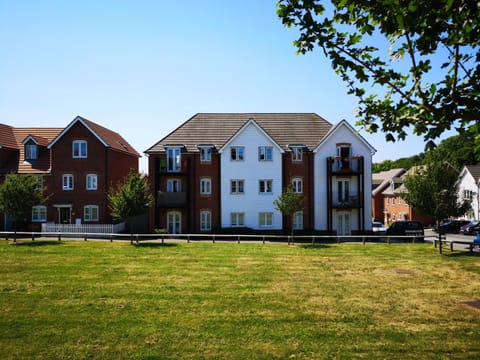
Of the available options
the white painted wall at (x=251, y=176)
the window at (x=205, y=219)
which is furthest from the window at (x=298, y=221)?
the window at (x=205, y=219)

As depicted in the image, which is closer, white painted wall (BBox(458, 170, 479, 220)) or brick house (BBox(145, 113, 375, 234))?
brick house (BBox(145, 113, 375, 234))

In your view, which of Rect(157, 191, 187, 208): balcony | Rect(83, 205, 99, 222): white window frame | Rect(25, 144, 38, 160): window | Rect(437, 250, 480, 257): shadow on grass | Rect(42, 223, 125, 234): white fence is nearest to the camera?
Rect(437, 250, 480, 257): shadow on grass

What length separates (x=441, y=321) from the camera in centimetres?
1104

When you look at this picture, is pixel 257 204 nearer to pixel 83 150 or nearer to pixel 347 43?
pixel 83 150

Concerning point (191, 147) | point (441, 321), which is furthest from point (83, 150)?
point (441, 321)

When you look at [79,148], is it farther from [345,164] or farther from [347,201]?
[347,201]

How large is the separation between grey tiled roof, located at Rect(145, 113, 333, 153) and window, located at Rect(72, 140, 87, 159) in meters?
6.56

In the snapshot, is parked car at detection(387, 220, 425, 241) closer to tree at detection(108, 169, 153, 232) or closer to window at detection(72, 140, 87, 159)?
tree at detection(108, 169, 153, 232)

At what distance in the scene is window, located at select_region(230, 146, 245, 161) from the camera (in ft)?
111

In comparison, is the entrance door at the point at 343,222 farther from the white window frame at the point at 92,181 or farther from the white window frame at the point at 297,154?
the white window frame at the point at 92,181

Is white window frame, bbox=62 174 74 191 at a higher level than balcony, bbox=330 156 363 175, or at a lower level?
lower

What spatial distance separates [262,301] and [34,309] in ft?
26.7

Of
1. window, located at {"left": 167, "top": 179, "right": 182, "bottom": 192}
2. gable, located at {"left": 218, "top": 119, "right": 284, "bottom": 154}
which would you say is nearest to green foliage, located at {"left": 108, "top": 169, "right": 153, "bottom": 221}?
window, located at {"left": 167, "top": 179, "right": 182, "bottom": 192}

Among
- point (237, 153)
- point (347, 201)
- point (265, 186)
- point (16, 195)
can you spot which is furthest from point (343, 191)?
point (16, 195)
